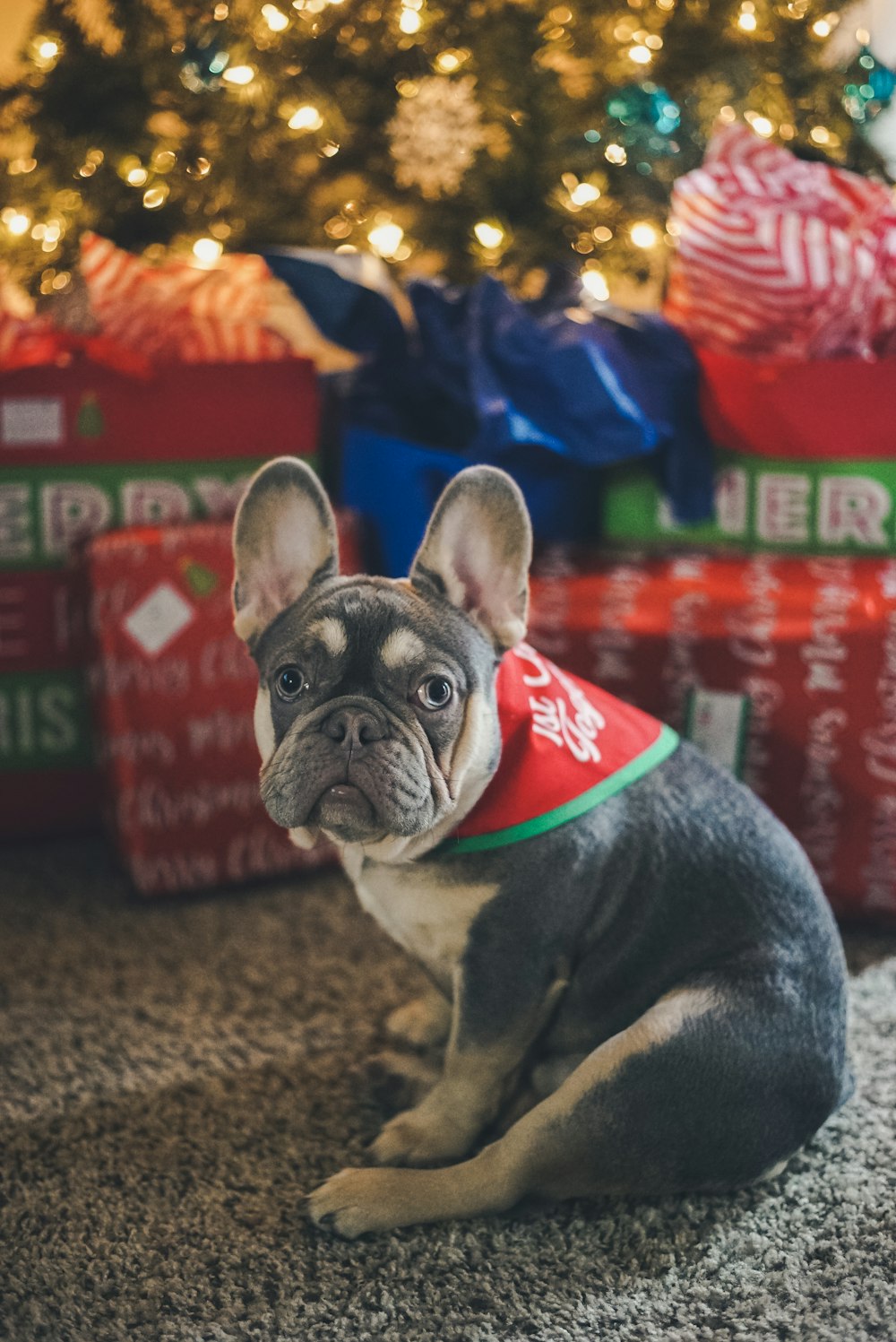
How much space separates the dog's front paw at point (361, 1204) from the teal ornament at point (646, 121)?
1737 millimetres

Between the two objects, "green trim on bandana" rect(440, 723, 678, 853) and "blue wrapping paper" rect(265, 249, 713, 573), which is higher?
"blue wrapping paper" rect(265, 249, 713, 573)

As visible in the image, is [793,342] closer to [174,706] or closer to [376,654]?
[376,654]

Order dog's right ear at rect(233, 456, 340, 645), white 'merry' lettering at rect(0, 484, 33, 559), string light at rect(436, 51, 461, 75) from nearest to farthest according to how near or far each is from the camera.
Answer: dog's right ear at rect(233, 456, 340, 645) → white 'merry' lettering at rect(0, 484, 33, 559) → string light at rect(436, 51, 461, 75)

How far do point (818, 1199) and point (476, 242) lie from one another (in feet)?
5.91

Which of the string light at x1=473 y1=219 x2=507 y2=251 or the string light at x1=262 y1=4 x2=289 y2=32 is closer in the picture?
the string light at x1=262 y1=4 x2=289 y2=32

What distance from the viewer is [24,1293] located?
1.12 m

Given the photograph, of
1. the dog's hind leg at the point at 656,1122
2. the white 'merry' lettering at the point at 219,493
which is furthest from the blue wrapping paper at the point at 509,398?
the dog's hind leg at the point at 656,1122

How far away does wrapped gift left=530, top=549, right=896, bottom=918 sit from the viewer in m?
1.71

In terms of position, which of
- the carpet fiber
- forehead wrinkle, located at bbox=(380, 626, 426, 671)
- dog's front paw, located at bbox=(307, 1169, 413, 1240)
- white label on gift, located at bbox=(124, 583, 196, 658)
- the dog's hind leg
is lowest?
the carpet fiber

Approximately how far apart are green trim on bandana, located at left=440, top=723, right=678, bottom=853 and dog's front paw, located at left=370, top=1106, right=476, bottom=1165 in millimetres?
306

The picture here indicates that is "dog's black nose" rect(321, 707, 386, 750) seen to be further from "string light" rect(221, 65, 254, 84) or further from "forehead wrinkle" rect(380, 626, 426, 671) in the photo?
"string light" rect(221, 65, 254, 84)

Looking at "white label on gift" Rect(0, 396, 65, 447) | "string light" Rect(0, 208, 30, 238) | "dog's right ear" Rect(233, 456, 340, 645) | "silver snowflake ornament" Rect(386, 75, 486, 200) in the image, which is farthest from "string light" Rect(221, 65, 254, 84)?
"dog's right ear" Rect(233, 456, 340, 645)

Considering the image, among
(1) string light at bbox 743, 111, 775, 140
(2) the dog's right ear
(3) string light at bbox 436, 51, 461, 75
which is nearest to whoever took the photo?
(2) the dog's right ear

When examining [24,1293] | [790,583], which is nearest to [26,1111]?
[24,1293]
